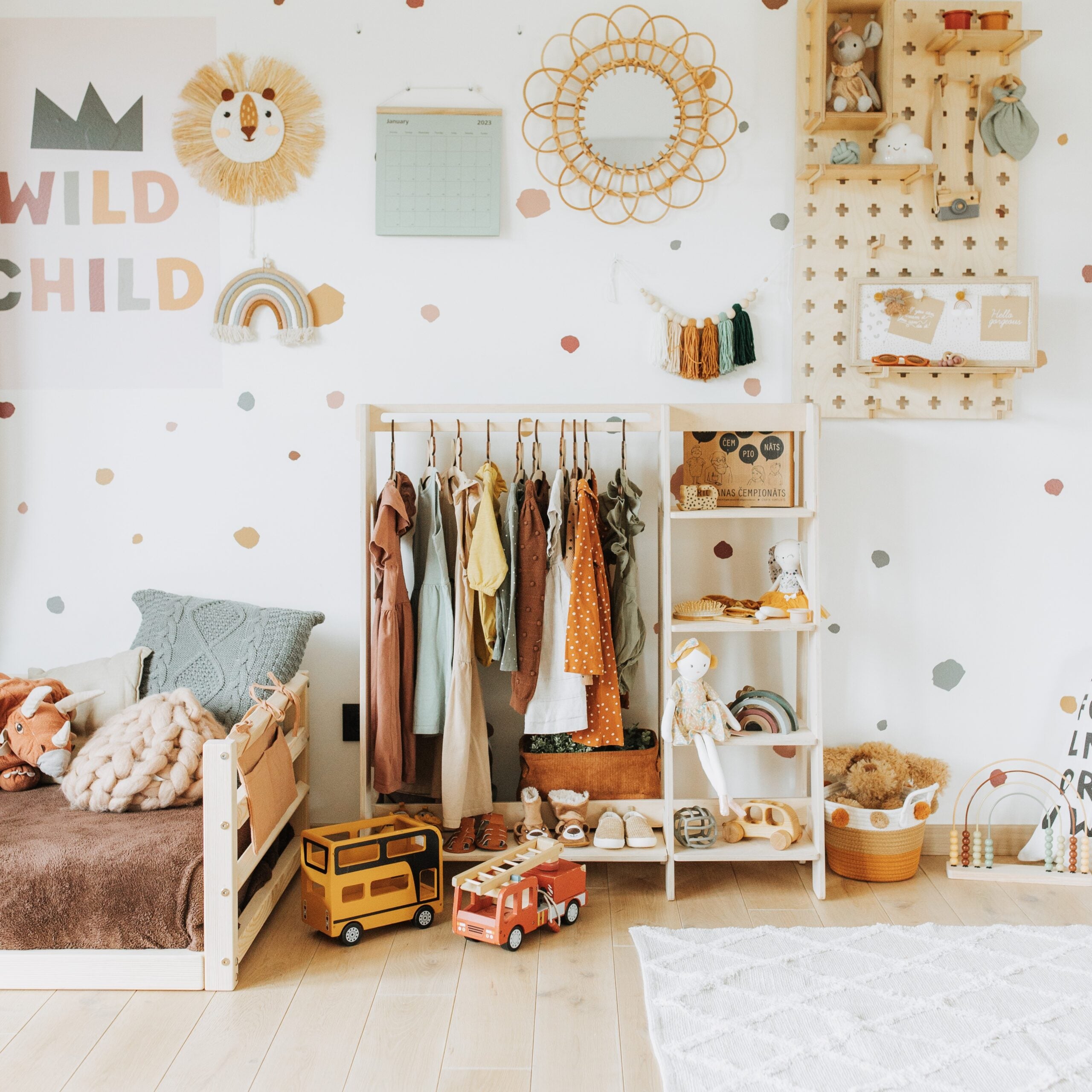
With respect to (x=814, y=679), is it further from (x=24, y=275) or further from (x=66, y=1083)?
(x=24, y=275)

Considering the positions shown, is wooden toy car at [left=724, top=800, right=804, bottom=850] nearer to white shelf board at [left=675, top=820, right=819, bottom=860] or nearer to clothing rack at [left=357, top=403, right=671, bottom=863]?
white shelf board at [left=675, top=820, right=819, bottom=860]

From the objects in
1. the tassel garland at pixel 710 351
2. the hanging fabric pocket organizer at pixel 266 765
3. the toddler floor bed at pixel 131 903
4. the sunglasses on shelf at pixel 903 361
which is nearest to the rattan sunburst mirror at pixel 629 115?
the tassel garland at pixel 710 351

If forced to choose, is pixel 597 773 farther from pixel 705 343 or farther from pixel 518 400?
pixel 705 343

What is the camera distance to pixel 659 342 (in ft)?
9.16

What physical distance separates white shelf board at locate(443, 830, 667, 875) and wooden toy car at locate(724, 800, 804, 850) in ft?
0.71

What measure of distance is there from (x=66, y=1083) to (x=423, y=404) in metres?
1.68

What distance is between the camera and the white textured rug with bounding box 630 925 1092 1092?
1757 mm

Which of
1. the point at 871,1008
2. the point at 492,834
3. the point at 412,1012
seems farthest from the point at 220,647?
A: the point at 871,1008

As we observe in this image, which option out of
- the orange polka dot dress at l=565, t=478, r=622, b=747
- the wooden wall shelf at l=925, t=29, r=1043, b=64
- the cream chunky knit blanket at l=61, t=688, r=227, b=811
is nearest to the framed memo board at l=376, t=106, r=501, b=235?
the orange polka dot dress at l=565, t=478, r=622, b=747

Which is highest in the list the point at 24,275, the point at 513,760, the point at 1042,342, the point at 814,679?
the point at 24,275

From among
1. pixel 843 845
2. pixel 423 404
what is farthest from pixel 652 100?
pixel 843 845

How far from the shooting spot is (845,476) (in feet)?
9.37

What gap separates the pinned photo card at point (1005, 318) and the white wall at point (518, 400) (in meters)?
0.17

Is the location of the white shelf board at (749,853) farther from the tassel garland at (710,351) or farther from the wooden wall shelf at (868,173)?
the wooden wall shelf at (868,173)
